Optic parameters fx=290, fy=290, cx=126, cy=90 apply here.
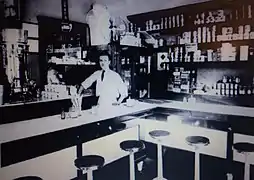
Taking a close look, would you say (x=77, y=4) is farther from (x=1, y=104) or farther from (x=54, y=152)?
(x=54, y=152)

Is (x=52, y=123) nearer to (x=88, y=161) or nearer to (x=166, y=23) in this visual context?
(x=88, y=161)

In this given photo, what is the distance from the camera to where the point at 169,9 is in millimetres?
2123

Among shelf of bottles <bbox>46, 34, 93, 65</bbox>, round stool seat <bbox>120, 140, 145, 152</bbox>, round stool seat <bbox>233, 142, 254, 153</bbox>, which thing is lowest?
round stool seat <bbox>120, 140, 145, 152</bbox>

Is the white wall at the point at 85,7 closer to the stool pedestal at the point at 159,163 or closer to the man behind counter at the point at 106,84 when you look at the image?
the man behind counter at the point at 106,84

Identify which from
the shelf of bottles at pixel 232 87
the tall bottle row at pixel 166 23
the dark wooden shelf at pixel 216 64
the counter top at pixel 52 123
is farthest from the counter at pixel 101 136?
the tall bottle row at pixel 166 23

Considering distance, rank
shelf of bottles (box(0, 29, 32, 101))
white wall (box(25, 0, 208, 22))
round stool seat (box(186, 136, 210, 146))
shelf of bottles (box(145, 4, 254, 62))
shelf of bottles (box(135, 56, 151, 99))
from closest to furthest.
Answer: shelf of bottles (box(0, 29, 32, 101)) → white wall (box(25, 0, 208, 22)) → shelf of bottles (box(145, 4, 254, 62)) → round stool seat (box(186, 136, 210, 146)) → shelf of bottles (box(135, 56, 151, 99))

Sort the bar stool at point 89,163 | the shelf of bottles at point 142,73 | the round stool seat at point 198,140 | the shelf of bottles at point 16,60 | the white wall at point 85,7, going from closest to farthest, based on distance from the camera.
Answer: the shelf of bottles at point 16,60 → the white wall at point 85,7 → the bar stool at point 89,163 → the round stool seat at point 198,140 → the shelf of bottles at point 142,73

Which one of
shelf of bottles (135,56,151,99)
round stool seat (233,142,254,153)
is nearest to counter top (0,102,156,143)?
shelf of bottles (135,56,151,99)

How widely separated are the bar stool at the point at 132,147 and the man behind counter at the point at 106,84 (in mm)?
311

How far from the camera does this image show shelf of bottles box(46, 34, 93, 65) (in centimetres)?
171

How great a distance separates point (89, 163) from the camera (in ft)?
6.05

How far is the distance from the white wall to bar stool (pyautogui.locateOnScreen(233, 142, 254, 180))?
1045 millimetres

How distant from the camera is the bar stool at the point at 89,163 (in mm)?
1825

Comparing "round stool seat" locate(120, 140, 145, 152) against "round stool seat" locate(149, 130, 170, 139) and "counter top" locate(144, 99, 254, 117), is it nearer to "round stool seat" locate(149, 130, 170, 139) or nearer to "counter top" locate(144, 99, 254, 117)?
"round stool seat" locate(149, 130, 170, 139)
